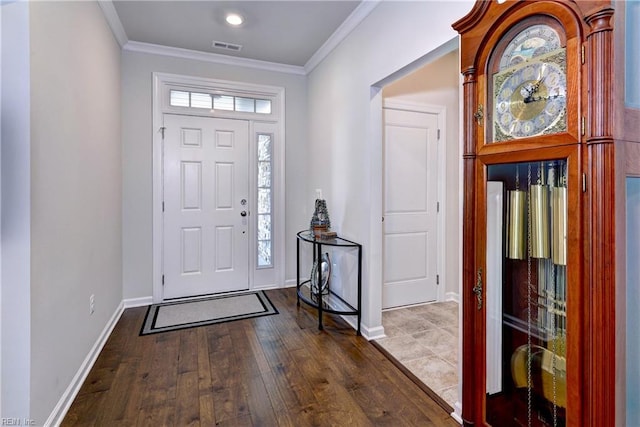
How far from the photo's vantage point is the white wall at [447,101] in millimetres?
3316

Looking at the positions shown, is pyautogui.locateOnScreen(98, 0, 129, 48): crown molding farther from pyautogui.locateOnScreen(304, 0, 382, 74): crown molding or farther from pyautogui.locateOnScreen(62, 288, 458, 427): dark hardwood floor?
pyautogui.locateOnScreen(62, 288, 458, 427): dark hardwood floor

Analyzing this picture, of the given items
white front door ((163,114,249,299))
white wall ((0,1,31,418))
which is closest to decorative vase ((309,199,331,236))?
white front door ((163,114,249,299))

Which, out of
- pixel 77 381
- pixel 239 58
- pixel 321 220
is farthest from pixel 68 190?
pixel 239 58

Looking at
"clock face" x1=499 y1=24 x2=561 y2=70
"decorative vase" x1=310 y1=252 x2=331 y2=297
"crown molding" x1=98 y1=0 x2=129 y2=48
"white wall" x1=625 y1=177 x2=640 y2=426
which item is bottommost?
"decorative vase" x1=310 y1=252 x2=331 y2=297

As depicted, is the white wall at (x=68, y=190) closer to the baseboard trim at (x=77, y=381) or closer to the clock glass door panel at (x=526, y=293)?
the baseboard trim at (x=77, y=381)

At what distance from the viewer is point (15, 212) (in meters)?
1.45

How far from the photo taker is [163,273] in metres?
3.55

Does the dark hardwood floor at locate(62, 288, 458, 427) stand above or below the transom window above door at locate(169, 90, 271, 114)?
below

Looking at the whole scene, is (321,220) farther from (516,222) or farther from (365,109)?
(516,222)

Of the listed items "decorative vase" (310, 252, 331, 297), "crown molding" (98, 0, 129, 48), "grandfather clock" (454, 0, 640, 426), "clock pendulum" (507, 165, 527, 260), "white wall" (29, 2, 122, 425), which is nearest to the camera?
"grandfather clock" (454, 0, 640, 426)

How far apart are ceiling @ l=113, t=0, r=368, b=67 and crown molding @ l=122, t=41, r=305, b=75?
0.20ft

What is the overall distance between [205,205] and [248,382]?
7.11 feet

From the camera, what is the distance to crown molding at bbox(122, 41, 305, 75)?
11.1ft

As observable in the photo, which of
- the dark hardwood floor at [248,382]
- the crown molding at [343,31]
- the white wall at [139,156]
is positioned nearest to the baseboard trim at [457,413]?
the dark hardwood floor at [248,382]
